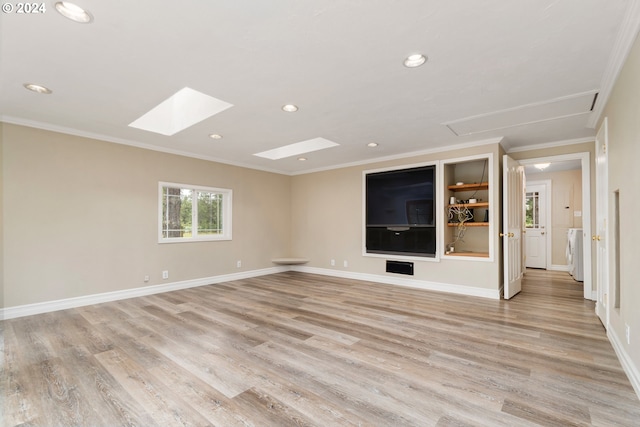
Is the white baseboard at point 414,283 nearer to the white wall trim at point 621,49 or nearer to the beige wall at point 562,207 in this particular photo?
the white wall trim at point 621,49

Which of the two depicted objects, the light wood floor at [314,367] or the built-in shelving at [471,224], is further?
the built-in shelving at [471,224]

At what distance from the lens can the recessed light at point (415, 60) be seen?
226 cm

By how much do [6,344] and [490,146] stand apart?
20.8 feet

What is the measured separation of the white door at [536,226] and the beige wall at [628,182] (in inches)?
222

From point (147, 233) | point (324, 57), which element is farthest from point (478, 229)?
point (147, 233)

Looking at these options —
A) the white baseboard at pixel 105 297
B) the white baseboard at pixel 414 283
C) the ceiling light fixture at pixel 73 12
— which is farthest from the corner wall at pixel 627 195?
the white baseboard at pixel 105 297

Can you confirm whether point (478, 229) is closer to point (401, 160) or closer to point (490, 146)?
point (490, 146)

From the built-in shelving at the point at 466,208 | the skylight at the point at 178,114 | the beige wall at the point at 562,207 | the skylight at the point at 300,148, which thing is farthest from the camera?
the beige wall at the point at 562,207

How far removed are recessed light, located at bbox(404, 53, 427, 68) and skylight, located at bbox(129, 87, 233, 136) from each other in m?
2.34

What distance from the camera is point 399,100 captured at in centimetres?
307

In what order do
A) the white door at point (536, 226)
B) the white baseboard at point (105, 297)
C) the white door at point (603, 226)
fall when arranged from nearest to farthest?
the white door at point (603, 226) → the white baseboard at point (105, 297) → the white door at point (536, 226)

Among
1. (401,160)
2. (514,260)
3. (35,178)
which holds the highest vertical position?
(401,160)

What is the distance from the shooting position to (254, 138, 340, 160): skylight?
498 cm

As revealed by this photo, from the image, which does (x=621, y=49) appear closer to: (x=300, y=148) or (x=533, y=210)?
(x=300, y=148)
